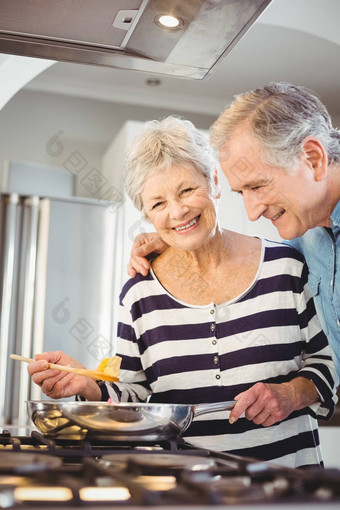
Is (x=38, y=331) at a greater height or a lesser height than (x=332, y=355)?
greater

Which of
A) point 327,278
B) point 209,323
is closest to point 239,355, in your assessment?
point 209,323

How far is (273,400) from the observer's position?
3.95 feet

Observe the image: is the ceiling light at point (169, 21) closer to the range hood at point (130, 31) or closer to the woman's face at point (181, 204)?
the range hood at point (130, 31)

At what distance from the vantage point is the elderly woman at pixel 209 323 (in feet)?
4.39

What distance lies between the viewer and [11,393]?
2.65m

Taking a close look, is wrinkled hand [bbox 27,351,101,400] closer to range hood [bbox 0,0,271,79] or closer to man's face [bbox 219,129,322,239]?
man's face [bbox 219,129,322,239]

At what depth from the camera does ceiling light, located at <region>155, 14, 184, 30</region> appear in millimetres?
1080

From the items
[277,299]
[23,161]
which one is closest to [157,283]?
[277,299]

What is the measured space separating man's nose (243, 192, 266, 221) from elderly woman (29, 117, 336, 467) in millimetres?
167

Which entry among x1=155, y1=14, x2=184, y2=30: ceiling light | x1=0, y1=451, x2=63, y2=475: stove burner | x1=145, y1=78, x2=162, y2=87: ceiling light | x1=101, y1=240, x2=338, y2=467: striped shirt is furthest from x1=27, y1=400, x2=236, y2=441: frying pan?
x1=145, y1=78, x2=162, y2=87: ceiling light

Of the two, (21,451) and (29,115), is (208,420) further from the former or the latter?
(29,115)

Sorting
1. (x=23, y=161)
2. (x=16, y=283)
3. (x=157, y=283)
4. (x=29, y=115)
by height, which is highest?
(x=29, y=115)

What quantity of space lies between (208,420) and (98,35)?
2.76 feet

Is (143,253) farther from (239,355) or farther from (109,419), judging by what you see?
(109,419)
